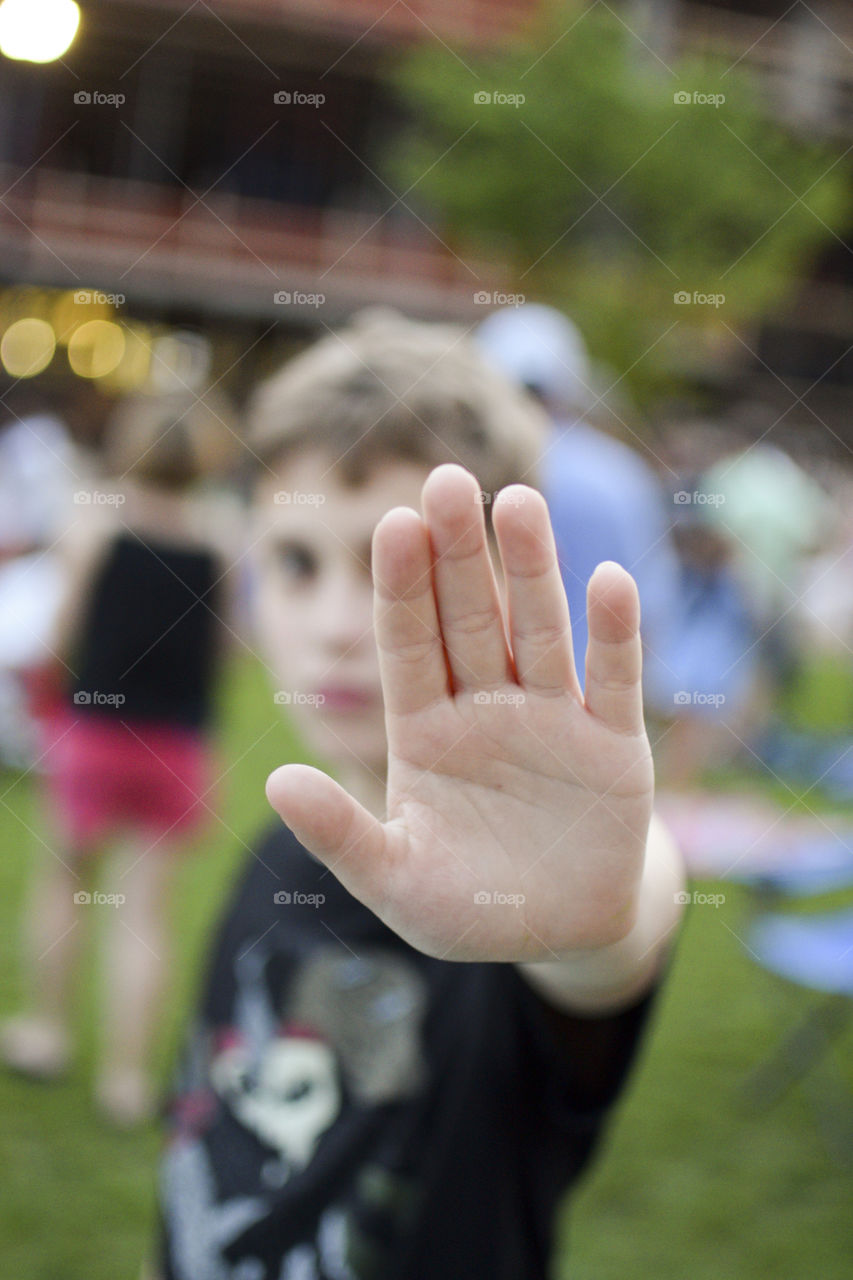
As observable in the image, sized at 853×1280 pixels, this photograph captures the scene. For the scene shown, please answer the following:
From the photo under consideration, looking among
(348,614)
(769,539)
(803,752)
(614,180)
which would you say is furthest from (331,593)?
(614,180)

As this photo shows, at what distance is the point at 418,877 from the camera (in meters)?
0.65

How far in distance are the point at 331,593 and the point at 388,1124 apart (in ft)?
1.56

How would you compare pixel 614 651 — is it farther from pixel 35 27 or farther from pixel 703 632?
pixel 703 632

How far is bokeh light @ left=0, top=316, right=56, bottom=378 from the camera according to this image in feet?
27.2

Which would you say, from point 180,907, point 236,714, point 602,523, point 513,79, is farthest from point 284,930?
point 513,79

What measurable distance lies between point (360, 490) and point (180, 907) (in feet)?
9.27

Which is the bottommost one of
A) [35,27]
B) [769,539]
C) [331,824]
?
[769,539]

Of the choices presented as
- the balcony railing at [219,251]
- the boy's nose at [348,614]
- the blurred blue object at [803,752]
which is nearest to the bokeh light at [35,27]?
the boy's nose at [348,614]

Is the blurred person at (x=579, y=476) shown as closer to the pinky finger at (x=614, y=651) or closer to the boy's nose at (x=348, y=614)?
the boy's nose at (x=348, y=614)

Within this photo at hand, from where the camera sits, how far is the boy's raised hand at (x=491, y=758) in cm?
60

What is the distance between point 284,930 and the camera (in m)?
1.14

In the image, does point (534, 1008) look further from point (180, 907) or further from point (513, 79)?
point (513, 79)

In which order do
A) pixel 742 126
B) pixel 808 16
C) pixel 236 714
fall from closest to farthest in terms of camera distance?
pixel 236 714
pixel 742 126
pixel 808 16

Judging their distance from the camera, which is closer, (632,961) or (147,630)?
(632,961)
